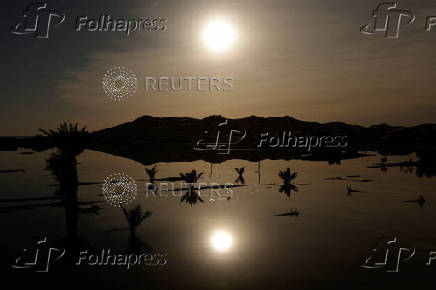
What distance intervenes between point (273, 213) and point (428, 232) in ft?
42.9

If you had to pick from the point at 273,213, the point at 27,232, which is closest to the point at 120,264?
the point at 27,232

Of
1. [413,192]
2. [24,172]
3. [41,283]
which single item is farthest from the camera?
[24,172]

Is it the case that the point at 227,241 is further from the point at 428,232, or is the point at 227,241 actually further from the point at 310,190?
the point at 310,190

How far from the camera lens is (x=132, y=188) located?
2221 inches

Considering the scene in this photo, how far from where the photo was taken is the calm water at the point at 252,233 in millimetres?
22531

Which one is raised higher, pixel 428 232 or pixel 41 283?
pixel 428 232
